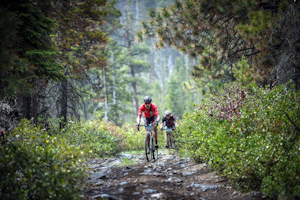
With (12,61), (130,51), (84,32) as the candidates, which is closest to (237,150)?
(12,61)

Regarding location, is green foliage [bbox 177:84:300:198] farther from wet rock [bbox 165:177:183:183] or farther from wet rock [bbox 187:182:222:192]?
wet rock [bbox 165:177:183:183]

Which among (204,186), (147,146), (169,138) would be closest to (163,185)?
(204,186)

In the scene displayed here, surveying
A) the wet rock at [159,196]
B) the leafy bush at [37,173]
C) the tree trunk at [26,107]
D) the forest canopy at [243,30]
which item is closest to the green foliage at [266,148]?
the wet rock at [159,196]

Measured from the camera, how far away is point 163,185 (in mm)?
6305

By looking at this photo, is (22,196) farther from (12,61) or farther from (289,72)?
(289,72)

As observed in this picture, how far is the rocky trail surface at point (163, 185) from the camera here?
528cm

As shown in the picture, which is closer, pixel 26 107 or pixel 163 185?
pixel 163 185

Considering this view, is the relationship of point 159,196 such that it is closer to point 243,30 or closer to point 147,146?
point 147,146

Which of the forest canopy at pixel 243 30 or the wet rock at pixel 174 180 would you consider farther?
the forest canopy at pixel 243 30

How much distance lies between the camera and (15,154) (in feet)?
12.9

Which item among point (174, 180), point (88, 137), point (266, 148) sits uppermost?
point (266, 148)

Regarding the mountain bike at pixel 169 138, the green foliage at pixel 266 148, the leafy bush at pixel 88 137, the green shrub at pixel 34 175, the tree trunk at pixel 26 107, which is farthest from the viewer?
the mountain bike at pixel 169 138

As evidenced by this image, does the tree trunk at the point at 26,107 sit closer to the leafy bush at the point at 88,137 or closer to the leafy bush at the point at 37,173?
the leafy bush at the point at 88,137

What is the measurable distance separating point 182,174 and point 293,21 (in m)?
5.32
